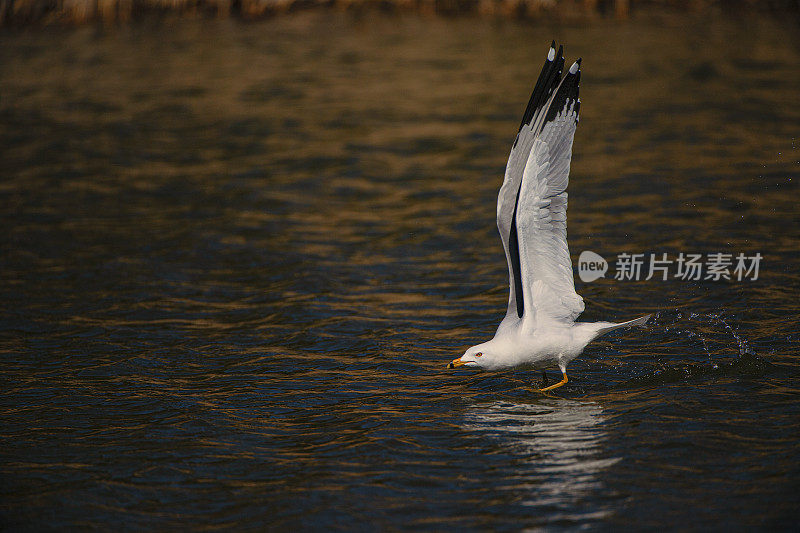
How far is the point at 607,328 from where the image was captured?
7355 millimetres

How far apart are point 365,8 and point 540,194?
20.0 m

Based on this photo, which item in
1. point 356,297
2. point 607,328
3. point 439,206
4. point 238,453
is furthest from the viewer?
point 439,206

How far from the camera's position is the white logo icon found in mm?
10203

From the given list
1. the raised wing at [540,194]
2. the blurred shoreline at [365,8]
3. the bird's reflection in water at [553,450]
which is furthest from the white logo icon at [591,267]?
the blurred shoreline at [365,8]

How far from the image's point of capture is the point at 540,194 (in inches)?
274

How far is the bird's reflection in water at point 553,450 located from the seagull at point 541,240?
0.37 meters

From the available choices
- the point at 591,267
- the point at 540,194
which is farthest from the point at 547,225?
the point at 591,267

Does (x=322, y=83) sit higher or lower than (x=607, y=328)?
higher

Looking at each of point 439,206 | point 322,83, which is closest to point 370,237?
point 439,206

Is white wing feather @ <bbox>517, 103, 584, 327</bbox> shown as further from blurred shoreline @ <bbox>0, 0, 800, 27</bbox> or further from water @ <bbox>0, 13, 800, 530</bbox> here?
blurred shoreline @ <bbox>0, 0, 800, 27</bbox>

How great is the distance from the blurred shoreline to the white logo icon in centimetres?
1367

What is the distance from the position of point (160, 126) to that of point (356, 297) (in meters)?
8.29

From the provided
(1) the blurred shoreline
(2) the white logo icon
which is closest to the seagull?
(2) the white logo icon

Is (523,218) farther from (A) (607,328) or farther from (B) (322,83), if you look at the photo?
(B) (322,83)
